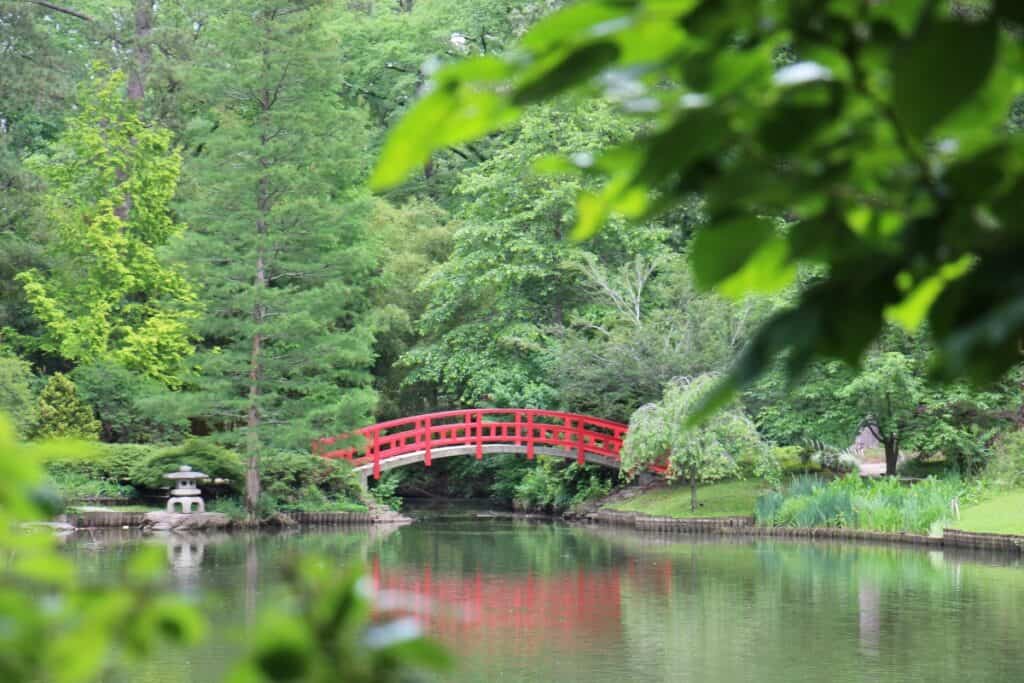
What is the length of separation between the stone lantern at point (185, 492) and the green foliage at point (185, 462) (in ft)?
0.63

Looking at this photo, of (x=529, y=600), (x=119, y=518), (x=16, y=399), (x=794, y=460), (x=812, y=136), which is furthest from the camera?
(x=794, y=460)

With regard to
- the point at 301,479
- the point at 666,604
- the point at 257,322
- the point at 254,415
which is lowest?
→ the point at 666,604

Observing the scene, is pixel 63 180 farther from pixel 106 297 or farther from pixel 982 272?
pixel 982 272

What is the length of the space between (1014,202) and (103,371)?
22911 millimetres

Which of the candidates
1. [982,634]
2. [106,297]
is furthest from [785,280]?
[106,297]

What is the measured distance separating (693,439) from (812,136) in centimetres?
1920

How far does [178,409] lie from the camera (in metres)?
19.5

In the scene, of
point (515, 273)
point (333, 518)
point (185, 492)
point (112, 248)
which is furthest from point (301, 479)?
point (515, 273)

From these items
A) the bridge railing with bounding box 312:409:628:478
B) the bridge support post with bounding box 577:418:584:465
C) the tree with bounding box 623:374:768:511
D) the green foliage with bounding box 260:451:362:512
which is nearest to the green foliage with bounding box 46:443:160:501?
the green foliage with bounding box 260:451:362:512

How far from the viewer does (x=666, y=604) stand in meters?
11.9

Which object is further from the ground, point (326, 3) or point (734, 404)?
point (326, 3)

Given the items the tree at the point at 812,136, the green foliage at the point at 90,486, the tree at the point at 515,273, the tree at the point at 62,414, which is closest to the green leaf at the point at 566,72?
the tree at the point at 812,136

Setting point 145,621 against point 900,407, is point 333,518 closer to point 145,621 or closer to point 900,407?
point 900,407

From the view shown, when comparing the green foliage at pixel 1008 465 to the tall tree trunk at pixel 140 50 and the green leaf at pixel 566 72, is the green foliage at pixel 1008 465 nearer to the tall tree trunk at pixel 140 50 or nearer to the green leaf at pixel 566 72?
the tall tree trunk at pixel 140 50
